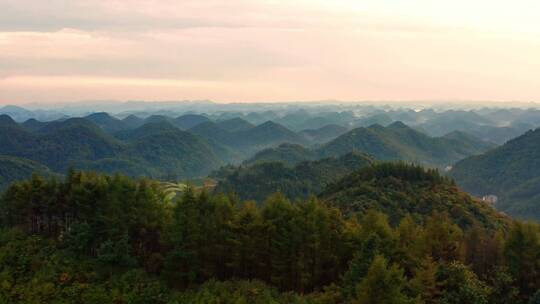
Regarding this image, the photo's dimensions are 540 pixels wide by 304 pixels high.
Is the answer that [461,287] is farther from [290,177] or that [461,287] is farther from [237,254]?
[290,177]

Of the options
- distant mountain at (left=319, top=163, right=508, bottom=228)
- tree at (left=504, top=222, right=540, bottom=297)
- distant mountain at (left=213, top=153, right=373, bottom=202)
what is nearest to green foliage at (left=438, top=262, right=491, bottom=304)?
tree at (left=504, top=222, right=540, bottom=297)

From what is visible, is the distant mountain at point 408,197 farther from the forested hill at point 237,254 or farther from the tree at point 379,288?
the tree at point 379,288

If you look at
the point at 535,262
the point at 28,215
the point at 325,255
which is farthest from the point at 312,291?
the point at 28,215

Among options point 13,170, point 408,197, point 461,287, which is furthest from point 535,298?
point 13,170

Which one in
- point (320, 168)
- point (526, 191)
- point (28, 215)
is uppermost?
point (28, 215)

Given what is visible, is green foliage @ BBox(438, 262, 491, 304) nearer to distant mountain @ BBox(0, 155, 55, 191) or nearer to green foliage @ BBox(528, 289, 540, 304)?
green foliage @ BBox(528, 289, 540, 304)

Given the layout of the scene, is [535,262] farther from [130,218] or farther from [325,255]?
[130,218]
